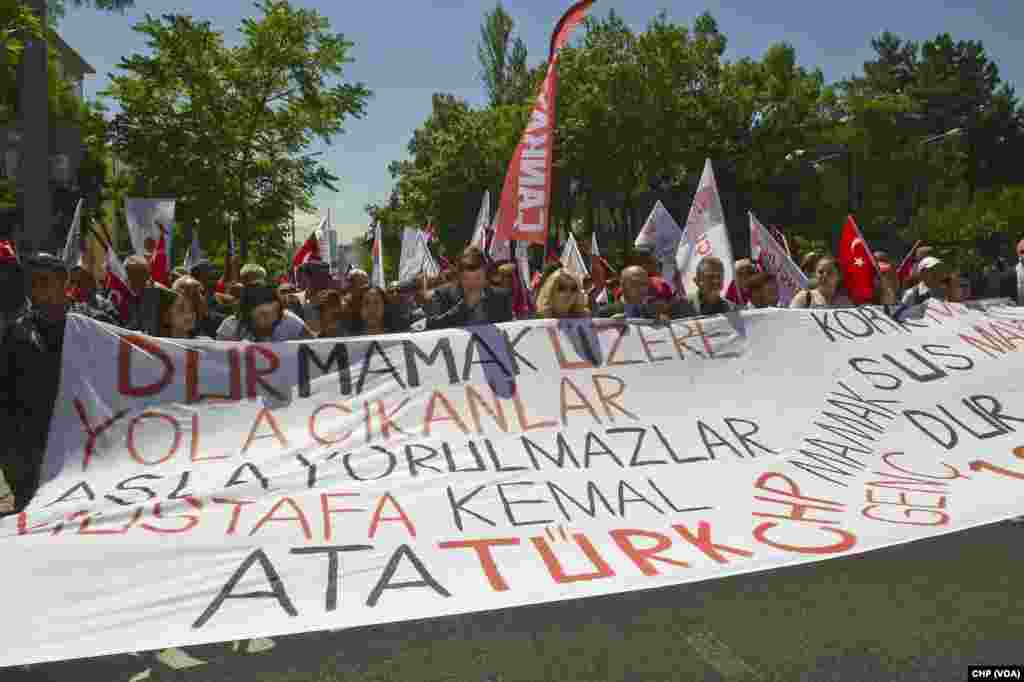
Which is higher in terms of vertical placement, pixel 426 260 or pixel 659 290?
pixel 426 260

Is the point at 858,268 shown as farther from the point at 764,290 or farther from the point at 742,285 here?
the point at 742,285

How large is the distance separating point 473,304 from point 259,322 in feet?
4.51

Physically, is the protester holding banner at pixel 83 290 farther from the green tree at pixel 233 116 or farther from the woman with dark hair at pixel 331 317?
the green tree at pixel 233 116

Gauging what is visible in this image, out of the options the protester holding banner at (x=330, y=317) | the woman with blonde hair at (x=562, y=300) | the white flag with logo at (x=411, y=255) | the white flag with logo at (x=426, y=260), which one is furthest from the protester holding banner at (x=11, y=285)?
the white flag with logo at (x=411, y=255)

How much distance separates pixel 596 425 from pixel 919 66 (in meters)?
67.0

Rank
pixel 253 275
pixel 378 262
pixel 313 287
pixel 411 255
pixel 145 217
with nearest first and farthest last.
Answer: pixel 253 275, pixel 313 287, pixel 145 217, pixel 411 255, pixel 378 262

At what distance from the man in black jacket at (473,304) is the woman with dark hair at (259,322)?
38.5 inches

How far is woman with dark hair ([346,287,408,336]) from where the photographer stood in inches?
229

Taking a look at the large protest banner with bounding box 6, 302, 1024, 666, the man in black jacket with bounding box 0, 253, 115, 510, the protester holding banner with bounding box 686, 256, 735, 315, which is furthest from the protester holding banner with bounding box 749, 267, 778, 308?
the man in black jacket with bounding box 0, 253, 115, 510

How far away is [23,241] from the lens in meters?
9.74

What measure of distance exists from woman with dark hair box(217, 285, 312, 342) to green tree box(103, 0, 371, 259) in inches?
531

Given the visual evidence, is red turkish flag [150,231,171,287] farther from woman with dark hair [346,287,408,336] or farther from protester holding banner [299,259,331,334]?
woman with dark hair [346,287,408,336]

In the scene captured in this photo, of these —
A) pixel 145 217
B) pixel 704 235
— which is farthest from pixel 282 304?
pixel 145 217

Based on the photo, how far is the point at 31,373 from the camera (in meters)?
4.11
